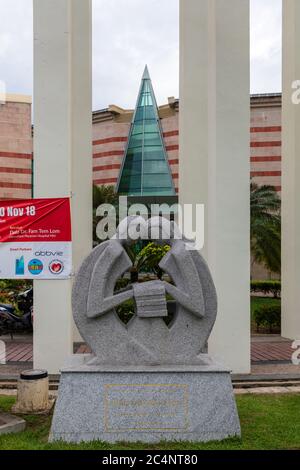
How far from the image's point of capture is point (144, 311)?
699 cm

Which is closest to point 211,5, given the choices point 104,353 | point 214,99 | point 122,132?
point 214,99

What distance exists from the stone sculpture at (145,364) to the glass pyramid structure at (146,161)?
27205mm

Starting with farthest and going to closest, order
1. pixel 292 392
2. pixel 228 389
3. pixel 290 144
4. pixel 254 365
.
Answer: pixel 290 144 < pixel 254 365 < pixel 292 392 < pixel 228 389

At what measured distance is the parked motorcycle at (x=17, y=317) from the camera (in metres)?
14.6

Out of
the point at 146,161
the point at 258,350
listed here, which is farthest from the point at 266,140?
the point at 258,350

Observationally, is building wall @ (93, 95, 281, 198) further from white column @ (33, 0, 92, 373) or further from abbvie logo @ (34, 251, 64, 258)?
abbvie logo @ (34, 251, 64, 258)

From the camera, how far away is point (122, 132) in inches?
1425

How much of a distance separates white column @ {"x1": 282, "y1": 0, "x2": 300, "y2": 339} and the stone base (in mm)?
8017

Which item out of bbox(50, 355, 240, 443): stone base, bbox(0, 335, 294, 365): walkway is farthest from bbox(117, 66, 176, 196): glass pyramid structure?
bbox(50, 355, 240, 443): stone base

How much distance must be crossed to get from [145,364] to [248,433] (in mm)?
1704

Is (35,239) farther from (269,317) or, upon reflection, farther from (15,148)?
(15,148)

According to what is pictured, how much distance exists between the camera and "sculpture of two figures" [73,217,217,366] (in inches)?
272

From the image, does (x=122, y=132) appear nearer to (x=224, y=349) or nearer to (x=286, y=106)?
(x=286, y=106)
